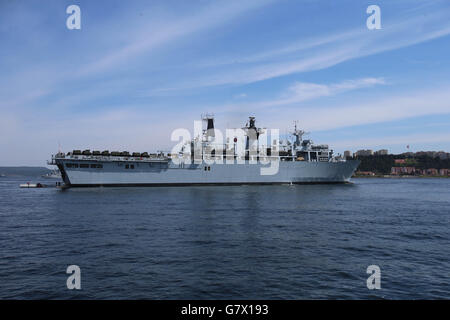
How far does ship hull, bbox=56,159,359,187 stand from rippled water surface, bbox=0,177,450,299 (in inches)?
973

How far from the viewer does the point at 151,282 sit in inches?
487

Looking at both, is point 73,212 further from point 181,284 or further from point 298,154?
point 298,154

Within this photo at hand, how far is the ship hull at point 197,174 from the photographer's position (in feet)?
177

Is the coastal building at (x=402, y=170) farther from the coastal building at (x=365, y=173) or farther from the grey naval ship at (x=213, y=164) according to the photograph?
the grey naval ship at (x=213, y=164)

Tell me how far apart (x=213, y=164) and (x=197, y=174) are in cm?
357

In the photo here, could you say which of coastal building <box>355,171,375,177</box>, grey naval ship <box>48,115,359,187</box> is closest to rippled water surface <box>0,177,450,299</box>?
grey naval ship <box>48,115,359,187</box>

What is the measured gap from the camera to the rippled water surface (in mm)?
11867

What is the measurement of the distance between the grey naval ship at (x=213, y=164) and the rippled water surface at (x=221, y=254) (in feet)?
81.0

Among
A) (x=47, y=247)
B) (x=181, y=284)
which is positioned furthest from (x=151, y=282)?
(x=47, y=247)

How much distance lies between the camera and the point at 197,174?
59000 millimetres

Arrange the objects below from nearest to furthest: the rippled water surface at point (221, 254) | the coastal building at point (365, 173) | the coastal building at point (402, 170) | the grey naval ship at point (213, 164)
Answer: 1. the rippled water surface at point (221, 254)
2. the grey naval ship at point (213, 164)
3. the coastal building at point (365, 173)
4. the coastal building at point (402, 170)

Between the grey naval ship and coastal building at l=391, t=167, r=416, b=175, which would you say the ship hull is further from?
coastal building at l=391, t=167, r=416, b=175

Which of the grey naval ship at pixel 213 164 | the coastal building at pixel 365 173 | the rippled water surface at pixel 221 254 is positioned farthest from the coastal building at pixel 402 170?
the rippled water surface at pixel 221 254
